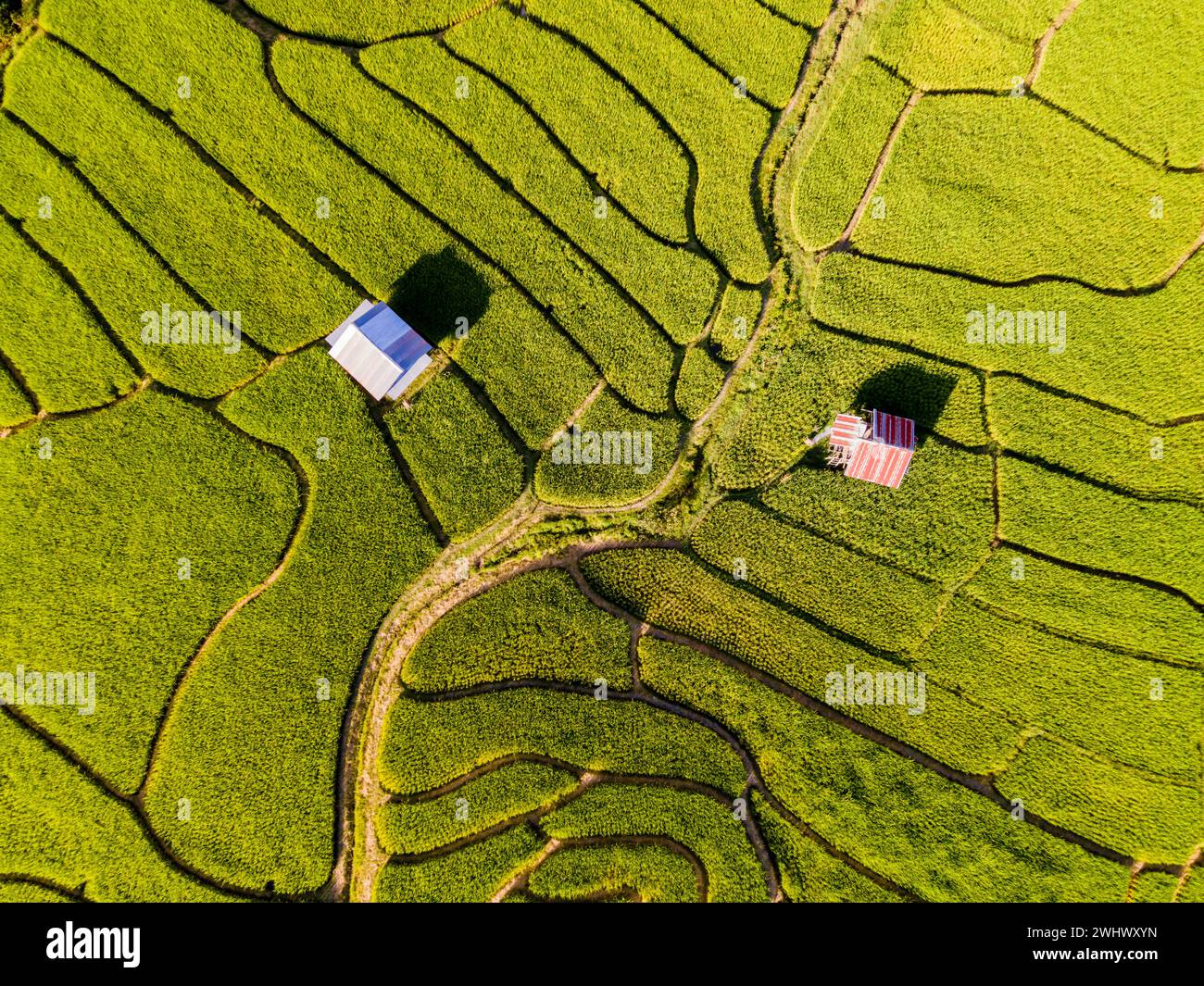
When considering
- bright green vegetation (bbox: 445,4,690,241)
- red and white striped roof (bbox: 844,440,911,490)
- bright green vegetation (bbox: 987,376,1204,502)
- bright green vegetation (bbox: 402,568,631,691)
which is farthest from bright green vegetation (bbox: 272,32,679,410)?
bright green vegetation (bbox: 987,376,1204,502)

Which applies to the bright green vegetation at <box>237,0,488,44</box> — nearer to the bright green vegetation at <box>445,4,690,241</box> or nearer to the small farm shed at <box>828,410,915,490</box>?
the bright green vegetation at <box>445,4,690,241</box>

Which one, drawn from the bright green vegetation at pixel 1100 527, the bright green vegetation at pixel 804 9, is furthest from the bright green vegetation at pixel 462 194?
the bright green vegetation at pixel 1100 527

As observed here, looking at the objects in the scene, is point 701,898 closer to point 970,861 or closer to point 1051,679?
point 970,861

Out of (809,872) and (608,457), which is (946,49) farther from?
(809,872)

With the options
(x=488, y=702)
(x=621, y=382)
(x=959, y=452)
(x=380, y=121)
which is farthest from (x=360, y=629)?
(x=959, y=452)

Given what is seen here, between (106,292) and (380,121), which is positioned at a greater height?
(380,121)

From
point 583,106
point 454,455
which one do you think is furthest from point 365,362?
point 583,106
